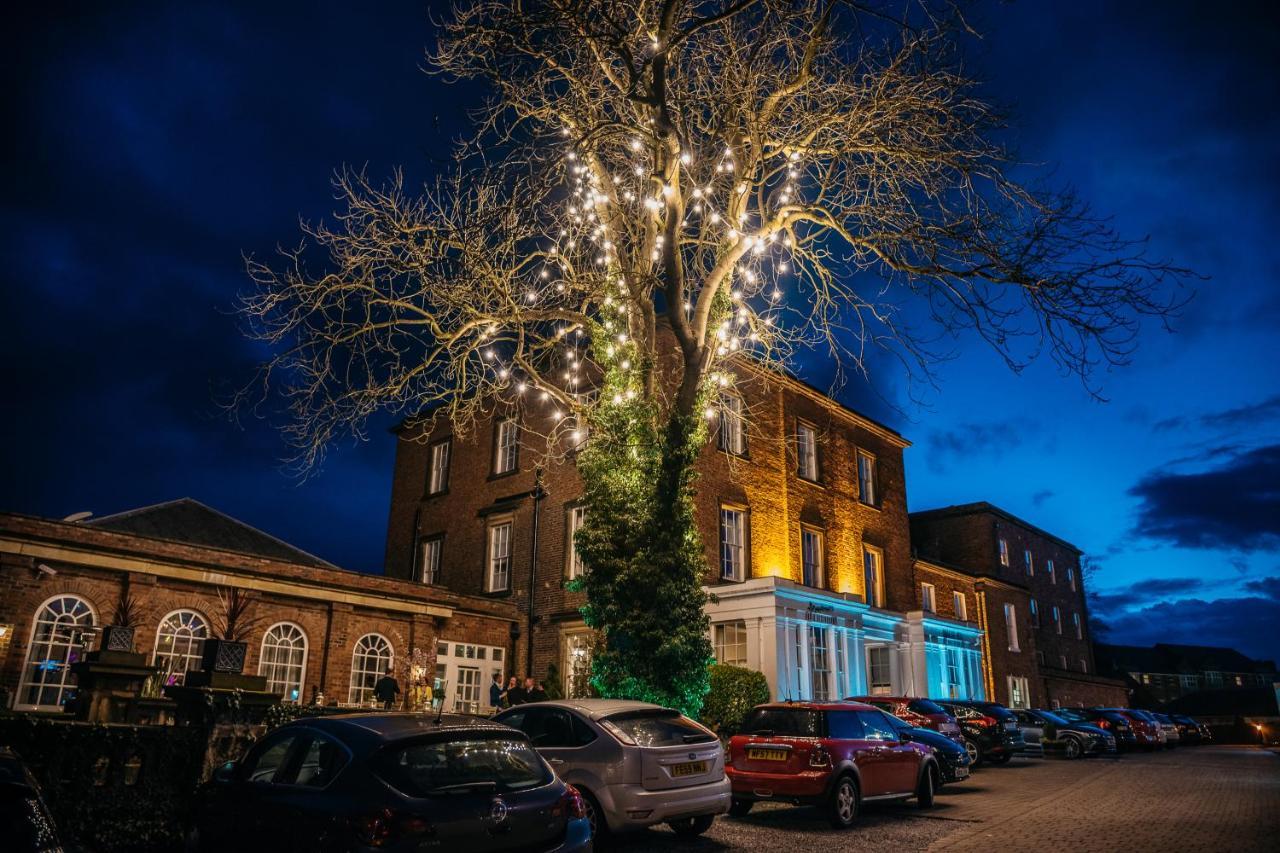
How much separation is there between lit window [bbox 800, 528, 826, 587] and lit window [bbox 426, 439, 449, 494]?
498 inches

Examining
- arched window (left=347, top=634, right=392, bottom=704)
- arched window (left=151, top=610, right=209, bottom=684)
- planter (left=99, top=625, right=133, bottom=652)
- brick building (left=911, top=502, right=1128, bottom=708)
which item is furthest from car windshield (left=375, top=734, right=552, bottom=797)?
brick building (left=911, top=502, right=1128, bottom=708)

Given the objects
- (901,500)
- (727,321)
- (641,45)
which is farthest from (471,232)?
(901,500)

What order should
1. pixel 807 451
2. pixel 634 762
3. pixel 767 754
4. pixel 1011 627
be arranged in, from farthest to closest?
1. pixel 1011 627
2. pixel 807 451
3. pixel 767 754
4. pixel 634 762

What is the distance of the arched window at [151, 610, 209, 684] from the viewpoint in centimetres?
1798

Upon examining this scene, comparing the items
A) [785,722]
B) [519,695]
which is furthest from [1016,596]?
[785,722]

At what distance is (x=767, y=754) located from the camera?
34.4ft

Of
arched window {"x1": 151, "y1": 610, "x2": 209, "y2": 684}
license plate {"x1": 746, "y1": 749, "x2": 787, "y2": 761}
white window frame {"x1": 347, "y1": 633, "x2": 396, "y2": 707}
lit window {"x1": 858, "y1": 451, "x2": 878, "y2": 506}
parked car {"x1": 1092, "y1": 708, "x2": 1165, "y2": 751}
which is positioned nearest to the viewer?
license plate {"x1": 746, "y1": 749, "x2": 787, "y2": 761}

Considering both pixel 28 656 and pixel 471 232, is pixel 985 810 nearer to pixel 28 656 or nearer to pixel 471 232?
pixel 471 232

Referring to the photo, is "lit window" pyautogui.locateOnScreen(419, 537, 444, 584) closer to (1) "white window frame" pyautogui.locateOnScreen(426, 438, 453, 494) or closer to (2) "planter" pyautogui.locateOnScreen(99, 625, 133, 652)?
(1) "white window frame" pyautogui.locateOnScreen(426, 438, 453, 494)

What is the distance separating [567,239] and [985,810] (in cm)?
1200

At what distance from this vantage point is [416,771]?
16.6ft

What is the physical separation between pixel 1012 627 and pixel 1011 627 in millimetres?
131

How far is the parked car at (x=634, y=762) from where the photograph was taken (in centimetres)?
808

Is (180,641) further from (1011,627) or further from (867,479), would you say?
(1011,627)
